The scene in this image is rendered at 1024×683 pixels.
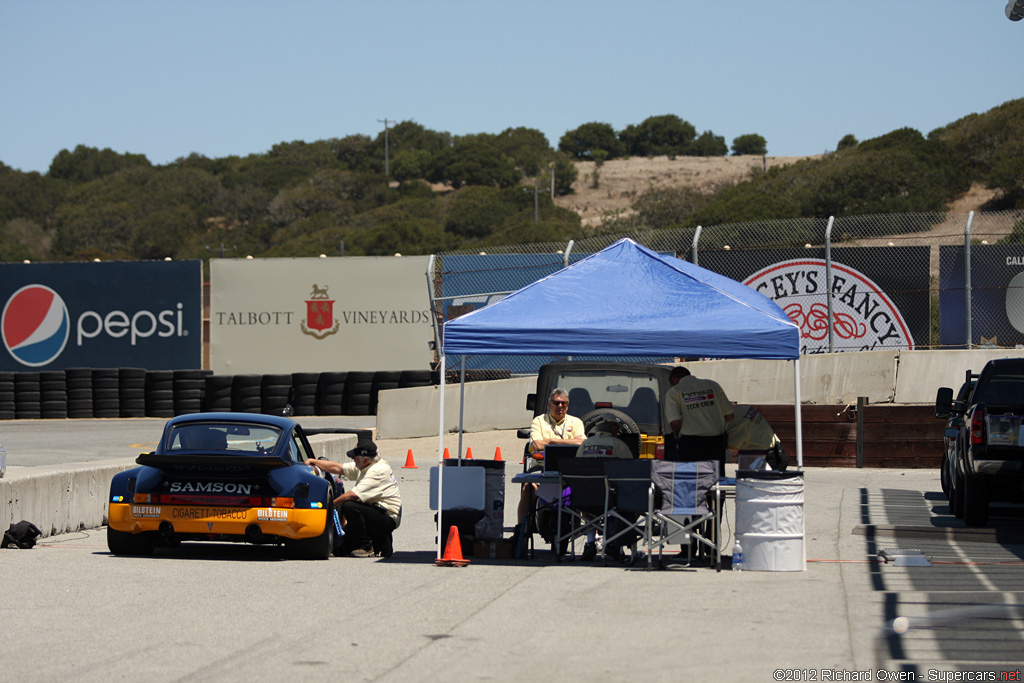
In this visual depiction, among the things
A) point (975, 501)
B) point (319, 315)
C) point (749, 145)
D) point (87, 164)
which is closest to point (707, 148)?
point (749, 145)

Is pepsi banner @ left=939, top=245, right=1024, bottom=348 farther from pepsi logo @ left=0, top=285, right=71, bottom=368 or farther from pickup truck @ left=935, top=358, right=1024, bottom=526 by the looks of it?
pepsi logo @ left=0, top=285, right=71, bottom=368

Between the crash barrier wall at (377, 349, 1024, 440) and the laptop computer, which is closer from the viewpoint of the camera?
the laptop computer

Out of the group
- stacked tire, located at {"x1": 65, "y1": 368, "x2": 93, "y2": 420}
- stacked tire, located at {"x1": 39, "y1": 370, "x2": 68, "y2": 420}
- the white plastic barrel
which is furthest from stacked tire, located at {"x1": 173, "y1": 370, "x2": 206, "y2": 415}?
the white plastic barrel

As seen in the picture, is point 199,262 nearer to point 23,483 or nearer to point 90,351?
point 90,351

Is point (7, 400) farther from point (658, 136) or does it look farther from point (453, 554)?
point (658, 136)

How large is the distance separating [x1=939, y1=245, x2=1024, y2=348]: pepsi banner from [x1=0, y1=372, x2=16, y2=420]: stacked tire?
23.2 metres

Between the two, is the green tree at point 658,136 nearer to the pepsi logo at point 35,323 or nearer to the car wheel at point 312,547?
the pepsi logo at point 35,323

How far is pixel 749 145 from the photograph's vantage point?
154375mm

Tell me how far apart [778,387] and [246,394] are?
1344 centimetres

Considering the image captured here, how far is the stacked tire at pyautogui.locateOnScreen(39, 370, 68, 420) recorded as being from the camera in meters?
31.0

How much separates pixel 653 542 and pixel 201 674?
4.76 meters

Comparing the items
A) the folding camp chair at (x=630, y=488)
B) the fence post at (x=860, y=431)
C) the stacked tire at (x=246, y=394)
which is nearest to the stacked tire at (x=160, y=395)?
the stacked tire at (x=246, y=394)

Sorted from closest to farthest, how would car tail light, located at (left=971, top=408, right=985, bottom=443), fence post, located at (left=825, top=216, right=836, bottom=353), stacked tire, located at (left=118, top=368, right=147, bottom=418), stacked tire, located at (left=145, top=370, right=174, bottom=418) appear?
car tail light, located at (left=971, top=408, right=985, bottom=443) → fence post, located at (left=825, top=216, right=836, bottom=353) → stacked tire, located at (left=145, top=370, right=174, bottom=418) → stacked tire, located at (left=118, top=368, right=147, bottom=418)

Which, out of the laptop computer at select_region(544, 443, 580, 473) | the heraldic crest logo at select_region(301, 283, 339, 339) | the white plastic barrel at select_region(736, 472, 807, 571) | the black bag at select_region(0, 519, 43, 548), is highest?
the heraldic crest logo at select_region(301, 283, 339, 339)
